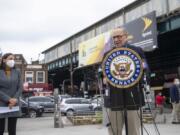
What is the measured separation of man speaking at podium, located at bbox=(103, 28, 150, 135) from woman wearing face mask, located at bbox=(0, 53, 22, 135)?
155cm

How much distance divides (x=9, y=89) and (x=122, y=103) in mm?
1923

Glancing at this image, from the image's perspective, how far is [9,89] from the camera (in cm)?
694

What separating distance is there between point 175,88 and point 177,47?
24.8m

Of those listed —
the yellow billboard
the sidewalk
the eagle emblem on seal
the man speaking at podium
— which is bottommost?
the sidewalk

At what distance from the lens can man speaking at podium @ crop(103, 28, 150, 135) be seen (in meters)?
6.05

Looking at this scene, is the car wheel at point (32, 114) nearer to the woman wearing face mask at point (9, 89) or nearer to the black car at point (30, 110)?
the black car at point (30, 110)

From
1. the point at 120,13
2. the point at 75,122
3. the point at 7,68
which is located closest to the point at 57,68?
the point at 120,13

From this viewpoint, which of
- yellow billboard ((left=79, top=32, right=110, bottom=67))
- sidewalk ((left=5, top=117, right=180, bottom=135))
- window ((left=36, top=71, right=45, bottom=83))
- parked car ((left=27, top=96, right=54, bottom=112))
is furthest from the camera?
window ((left=36, top=71, right=45, bottom=83))

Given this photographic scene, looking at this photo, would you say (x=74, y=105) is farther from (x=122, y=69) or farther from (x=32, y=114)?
(x=122, y=69)

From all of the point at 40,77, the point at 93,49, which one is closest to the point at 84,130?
the point at 93,49

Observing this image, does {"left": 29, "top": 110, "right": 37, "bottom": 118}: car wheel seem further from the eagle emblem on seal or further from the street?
the eagle emblem on seal

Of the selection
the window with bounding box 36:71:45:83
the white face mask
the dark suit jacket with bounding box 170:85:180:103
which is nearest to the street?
the dark suit jacket with bounding box 170:85:180:103

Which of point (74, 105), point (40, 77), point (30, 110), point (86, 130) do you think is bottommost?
point (86, 130)

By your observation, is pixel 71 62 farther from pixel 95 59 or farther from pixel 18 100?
pixel 18 100
